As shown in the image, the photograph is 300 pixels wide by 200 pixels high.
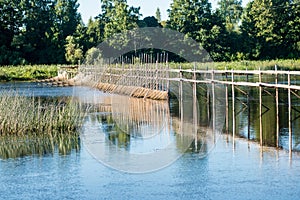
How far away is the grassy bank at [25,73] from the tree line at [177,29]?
15.5 feet

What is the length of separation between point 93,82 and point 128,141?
27.1 m

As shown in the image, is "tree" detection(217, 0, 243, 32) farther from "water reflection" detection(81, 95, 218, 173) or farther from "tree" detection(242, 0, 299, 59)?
"water reflection" detection(81, 95, 218, 173)


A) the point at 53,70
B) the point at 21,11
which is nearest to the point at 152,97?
the point at 53,70

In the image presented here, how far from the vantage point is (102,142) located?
1531 cm

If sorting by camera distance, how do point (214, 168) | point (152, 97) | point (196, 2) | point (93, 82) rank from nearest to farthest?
1. point (214, 168)
2. point (152, 97)
3. point (93, 82)
4. point (196, 2)

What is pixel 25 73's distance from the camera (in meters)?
57.8

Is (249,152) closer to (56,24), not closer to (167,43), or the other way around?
(167,43)

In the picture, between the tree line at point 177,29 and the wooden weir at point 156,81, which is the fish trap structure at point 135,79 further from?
the tree line at point 177,29

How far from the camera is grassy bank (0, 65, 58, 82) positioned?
56.3 metres

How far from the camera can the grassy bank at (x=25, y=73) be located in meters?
56.3

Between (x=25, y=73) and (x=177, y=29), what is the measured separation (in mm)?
17928

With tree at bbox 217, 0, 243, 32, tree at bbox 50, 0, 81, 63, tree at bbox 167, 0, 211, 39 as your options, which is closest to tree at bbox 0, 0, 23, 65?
tree at bbox 50, 0, 81, 63

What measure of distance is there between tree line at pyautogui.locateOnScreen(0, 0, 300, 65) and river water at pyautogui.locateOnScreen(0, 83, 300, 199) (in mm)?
48339

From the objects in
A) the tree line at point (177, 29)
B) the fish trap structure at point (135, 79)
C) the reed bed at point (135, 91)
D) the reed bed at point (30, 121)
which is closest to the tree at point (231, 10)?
the tree line at point (177, 29)
